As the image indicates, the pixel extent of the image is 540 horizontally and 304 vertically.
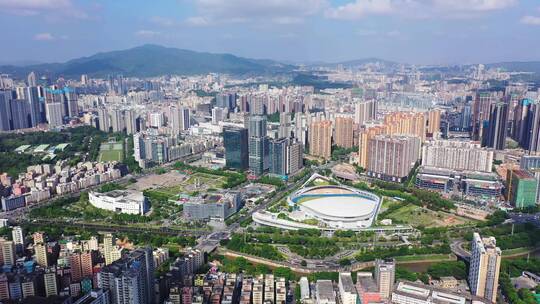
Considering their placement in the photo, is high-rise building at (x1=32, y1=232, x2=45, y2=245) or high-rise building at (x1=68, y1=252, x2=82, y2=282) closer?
high-rise building at (x1=68, y1=252, x2=82, y2=282)

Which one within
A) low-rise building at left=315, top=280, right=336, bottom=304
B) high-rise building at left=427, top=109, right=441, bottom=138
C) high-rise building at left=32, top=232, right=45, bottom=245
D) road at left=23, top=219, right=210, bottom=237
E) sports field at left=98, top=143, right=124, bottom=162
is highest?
high-rise building at left=427, top=109, right=441, bottom=138

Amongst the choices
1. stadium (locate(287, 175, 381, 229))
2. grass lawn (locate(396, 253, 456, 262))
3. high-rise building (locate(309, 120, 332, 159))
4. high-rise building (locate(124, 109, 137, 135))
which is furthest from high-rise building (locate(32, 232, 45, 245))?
high-rise building (locate(124, 109, 137, 135))

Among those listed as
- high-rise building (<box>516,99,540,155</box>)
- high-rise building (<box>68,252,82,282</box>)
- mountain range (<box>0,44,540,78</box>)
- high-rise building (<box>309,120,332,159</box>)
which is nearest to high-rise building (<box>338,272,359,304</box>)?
high-rise building (<box>68,252,82,282</box>)

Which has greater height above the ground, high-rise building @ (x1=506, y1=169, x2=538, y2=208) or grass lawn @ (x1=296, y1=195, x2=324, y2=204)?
high-rise building @ (x1=506, y1=169, x2=538, y2=208)

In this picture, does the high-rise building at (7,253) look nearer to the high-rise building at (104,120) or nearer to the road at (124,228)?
the road at (124,228)

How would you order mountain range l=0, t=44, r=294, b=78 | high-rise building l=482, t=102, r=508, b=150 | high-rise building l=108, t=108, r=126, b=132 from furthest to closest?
mountain range l=0, t=44, r=294, b=78 → high-rise building l=108, t=108, r=126, b=132 → high-rise building l=482, t=102, r=508, b=150

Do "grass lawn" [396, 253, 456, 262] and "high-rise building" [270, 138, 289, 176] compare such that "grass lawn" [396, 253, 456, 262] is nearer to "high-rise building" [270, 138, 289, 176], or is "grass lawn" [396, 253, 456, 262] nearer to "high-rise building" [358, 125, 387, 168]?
"high-rise building" [358, 125, 387, 168]

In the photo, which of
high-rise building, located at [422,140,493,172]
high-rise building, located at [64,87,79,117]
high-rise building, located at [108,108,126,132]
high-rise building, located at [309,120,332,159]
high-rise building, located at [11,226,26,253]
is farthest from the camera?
high-rise building, located at [64,87,79,117]

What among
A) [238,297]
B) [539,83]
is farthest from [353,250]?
[539,83]

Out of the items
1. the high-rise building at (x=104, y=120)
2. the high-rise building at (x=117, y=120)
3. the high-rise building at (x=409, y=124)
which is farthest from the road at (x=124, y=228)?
the high-rise building at (x=104, y=120)
